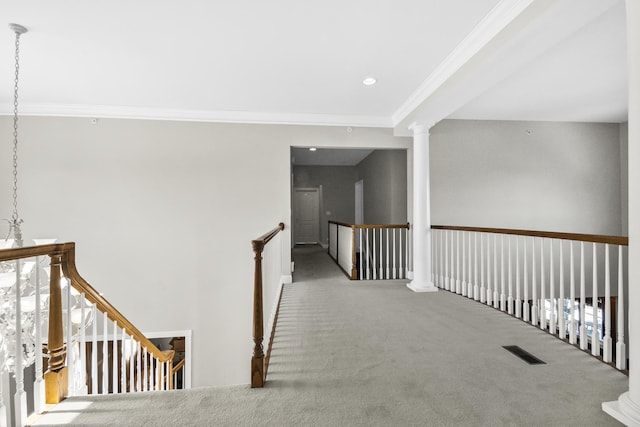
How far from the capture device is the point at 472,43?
101 inches

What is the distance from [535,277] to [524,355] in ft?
3.96

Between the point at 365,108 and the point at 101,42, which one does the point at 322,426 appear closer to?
the point at 101,42

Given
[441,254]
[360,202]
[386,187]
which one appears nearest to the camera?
[441,254]

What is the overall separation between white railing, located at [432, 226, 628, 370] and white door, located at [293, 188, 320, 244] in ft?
17.9

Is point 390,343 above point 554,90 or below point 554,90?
below

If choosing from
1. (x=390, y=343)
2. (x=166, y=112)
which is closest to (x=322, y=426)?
(x=390, y=343)

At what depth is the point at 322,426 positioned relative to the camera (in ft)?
4.94

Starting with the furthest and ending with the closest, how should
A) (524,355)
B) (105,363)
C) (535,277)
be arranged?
(535,277), (524,355), (105,363)

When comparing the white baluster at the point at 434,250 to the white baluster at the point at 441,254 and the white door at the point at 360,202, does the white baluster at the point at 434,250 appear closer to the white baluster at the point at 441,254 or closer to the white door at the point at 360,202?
the white baluster at the point at 441,254

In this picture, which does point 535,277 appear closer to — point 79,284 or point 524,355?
point 524,355

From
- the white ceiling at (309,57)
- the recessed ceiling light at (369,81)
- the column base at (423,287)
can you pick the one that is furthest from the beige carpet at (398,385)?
the recessed ceiling light at (369,81)

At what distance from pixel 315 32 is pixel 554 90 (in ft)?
11.1

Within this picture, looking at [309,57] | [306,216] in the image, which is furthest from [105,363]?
[306,216]

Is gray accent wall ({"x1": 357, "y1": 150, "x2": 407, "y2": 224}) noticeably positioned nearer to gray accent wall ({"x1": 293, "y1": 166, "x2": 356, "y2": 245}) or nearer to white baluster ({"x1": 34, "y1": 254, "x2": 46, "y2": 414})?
gray accent wall ({"x1": 293, "y1": 166, "x2": 356, "y2": 245})
